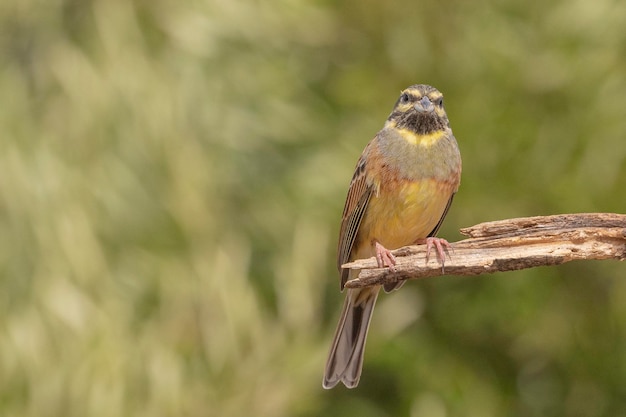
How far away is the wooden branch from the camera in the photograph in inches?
118

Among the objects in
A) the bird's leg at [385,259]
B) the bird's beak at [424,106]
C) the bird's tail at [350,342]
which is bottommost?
the bird's tail at [350,342]

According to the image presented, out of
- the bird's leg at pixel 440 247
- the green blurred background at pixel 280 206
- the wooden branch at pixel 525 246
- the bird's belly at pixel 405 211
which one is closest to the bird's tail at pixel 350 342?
the bird's belly at pixel 405 211

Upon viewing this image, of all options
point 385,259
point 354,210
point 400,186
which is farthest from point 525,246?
point 354,210

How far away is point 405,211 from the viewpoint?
389cm

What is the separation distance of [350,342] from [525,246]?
146 centimetres

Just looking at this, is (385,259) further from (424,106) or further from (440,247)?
(424,106)

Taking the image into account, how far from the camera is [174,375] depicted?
6.40 m

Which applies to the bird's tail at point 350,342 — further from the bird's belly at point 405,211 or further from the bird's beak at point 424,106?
the bird's beak at point 424,106

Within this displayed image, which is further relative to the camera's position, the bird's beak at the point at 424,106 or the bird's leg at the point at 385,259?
the bird's beak at the point at 424,106

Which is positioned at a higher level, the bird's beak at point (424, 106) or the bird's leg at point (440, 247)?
the bird's beak at point (424, 106)

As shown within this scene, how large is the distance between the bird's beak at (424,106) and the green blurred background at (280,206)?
121 inches

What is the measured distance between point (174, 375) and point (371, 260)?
347 cm

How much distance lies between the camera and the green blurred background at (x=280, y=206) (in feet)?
21.5

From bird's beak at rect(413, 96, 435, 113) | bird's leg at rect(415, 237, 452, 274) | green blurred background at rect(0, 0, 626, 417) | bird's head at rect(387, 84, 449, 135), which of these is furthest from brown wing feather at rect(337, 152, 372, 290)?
green blurred background at rect(0, 0, 626, 417)
